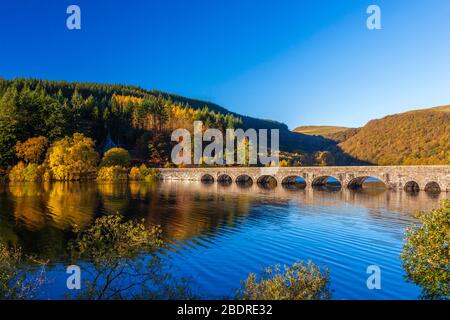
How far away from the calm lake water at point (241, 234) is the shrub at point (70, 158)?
1326 inches

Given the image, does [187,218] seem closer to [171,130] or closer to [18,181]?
[18,181]

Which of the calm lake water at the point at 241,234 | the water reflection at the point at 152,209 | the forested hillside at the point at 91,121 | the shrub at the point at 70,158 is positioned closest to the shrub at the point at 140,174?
the shrub at the point at 70,158

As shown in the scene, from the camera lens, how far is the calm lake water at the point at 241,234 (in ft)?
61.1

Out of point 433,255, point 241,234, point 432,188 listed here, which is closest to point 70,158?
point 241,234

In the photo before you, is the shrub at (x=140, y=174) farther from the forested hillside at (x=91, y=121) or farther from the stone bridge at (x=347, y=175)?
the forested hillside at (x=91, y=121)

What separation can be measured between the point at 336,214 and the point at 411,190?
35716 millimetres

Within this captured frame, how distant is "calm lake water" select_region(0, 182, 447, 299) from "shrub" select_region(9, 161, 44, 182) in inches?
1323

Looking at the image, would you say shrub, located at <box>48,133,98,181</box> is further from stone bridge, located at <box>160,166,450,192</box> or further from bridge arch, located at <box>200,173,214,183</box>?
bridge arch, located at <box>200,173,214,183</box>

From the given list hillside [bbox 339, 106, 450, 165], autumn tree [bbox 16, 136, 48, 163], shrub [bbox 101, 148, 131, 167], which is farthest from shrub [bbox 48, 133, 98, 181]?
hillside [bbox 339, 106, 450, 165]

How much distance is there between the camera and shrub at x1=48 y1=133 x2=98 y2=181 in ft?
277

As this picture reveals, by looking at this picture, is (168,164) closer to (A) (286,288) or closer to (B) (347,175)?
(B) (347,175)

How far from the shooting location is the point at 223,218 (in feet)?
123

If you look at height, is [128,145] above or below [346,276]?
above
